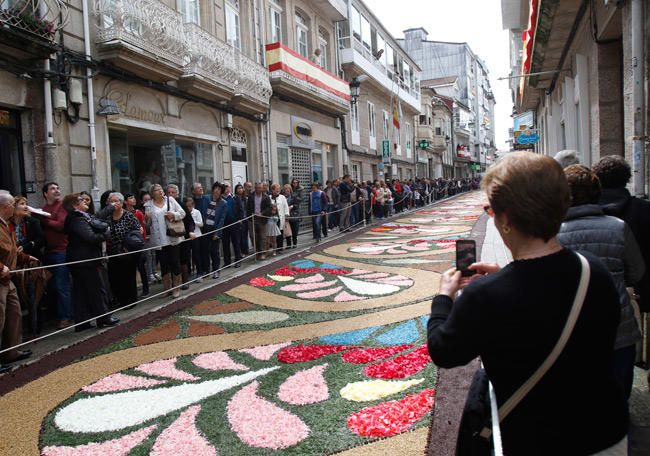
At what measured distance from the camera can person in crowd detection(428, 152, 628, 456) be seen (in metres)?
1.41

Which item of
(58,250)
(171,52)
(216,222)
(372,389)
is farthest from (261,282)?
(171,52)

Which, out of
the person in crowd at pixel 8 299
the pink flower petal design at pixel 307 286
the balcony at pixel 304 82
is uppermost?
the balcony at pixel 304 82

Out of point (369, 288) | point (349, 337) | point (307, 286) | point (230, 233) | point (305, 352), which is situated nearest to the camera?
point (305, 352)

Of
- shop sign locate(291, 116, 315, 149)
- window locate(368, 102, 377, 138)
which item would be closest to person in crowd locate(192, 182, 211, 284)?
shop sign locate(291, 116, 315, 149)

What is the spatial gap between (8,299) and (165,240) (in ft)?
9.59

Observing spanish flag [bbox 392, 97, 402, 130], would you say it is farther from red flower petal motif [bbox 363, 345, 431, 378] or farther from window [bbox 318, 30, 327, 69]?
red flower petal motif [bbox 363, 345, 431, 378]

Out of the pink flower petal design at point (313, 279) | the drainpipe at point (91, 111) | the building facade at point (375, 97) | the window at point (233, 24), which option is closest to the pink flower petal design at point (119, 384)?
the pink flower petal design at point (313, 279)

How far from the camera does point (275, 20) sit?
17.8 meters

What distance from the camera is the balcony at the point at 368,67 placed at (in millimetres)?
23375

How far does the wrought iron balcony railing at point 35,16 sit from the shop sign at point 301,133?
10.3 meters

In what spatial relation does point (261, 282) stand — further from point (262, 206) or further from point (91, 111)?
point (91, 111)

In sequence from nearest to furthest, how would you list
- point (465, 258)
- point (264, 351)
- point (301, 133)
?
point (465, 258)
point (264, 351)
point (301, 133)

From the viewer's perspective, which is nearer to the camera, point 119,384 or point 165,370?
point 119,384

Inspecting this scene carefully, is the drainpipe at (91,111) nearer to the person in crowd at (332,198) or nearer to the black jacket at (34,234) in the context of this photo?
the black jacket at (34,234)
